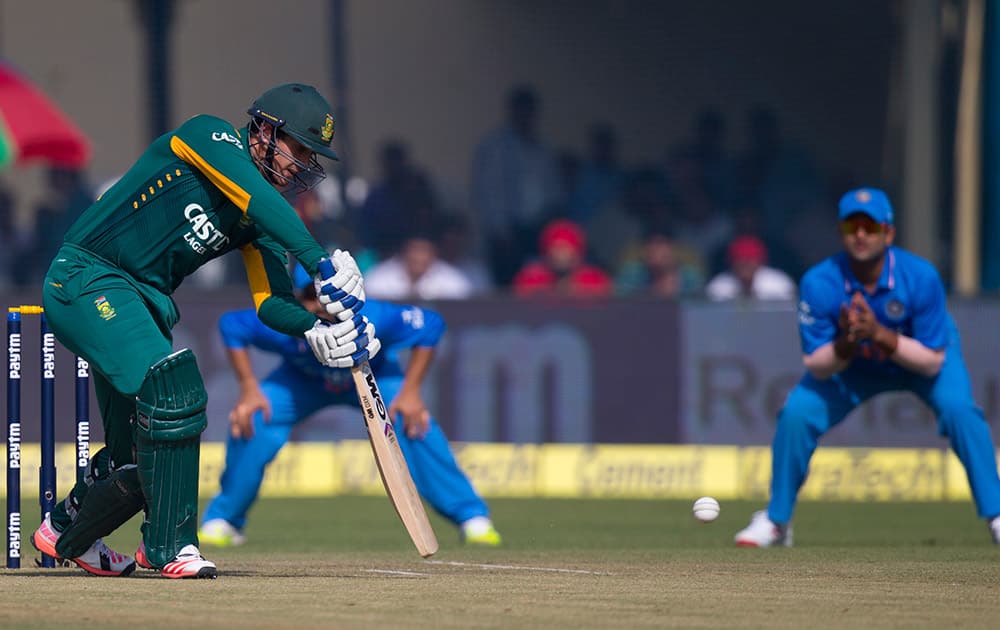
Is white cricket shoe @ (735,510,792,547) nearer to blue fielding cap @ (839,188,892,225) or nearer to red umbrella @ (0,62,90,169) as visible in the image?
blue fielding cap @ (839,188,892,225)

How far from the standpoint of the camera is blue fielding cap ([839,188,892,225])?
7.75m

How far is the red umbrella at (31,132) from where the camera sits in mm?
13211

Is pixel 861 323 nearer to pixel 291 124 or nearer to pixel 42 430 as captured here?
pixel 291 124

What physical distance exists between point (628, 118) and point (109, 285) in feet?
25.7

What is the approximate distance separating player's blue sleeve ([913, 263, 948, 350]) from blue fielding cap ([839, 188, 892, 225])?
30cm

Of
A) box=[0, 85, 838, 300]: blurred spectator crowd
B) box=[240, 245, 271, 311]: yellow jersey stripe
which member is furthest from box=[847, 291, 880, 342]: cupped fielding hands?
box=[0, 85, 838, 300]: blurred spectator crowd

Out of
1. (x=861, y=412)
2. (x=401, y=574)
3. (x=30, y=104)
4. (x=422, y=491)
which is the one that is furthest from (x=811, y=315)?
(x=30, y=104)

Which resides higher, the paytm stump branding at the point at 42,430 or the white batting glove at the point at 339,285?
the white batting glove at the point at 339,285

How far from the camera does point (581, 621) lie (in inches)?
182

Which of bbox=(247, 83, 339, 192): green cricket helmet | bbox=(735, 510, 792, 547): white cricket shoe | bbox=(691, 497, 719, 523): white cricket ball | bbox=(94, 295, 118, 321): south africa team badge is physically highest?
bbox=(247, 83, 339, 192): green cricket helmet

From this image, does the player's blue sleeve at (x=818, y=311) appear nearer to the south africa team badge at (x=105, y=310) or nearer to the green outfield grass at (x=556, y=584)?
the green outfield grass at (x=556, y=584)

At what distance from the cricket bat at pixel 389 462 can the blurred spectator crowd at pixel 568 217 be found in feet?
21.4

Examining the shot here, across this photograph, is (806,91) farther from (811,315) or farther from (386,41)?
(811,315)

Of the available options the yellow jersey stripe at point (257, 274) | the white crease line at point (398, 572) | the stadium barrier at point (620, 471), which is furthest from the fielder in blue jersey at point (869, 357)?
the stadium barrier at point (620, 471)
